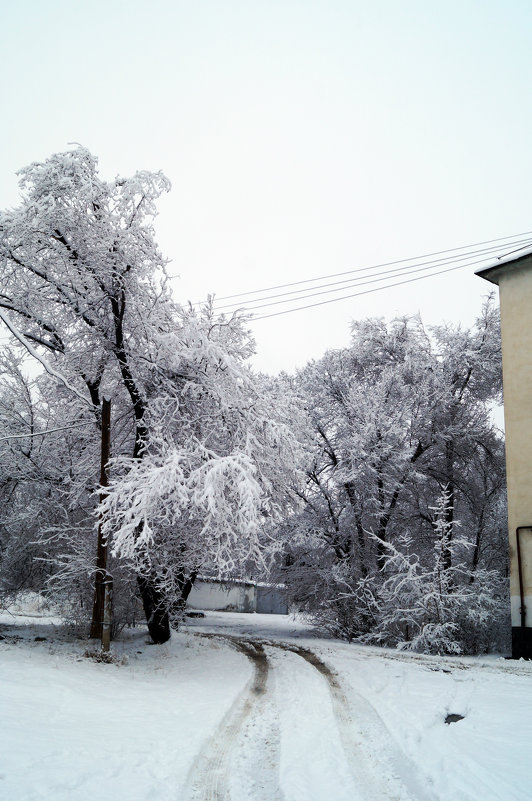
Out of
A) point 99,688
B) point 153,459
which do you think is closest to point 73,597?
point 153,459

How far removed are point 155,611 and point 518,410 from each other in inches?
441

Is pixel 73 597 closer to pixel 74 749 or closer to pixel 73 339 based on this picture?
pixel 73 339

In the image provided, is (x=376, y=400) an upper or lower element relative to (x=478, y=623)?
upper

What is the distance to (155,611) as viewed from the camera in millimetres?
15422

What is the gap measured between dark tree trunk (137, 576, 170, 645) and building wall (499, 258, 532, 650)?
9142 millimetres

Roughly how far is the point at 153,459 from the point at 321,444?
12.1 m

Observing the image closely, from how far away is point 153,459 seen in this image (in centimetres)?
1291

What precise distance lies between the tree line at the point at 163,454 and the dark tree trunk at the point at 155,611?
7 centimetres

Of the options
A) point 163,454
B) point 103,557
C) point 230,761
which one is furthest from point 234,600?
point 230,761

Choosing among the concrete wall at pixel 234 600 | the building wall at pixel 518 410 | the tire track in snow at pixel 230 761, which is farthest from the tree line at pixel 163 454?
the concrete wall at pixel 234 600

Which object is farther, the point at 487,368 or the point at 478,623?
the point at 487,368

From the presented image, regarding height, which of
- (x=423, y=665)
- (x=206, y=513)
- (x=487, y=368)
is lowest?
(x=423, y=665)

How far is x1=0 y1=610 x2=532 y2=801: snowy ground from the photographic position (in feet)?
17.2

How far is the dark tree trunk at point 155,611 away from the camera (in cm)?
1489
